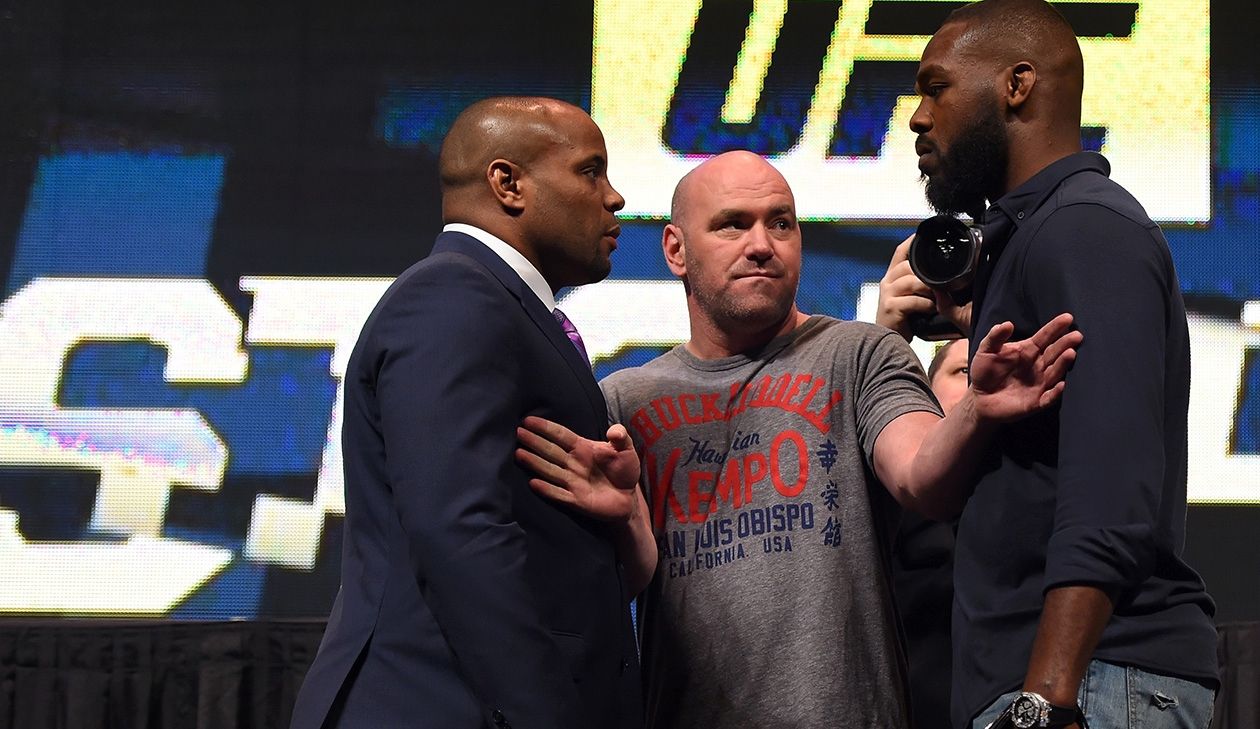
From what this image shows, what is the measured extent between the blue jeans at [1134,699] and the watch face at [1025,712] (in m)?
0.07

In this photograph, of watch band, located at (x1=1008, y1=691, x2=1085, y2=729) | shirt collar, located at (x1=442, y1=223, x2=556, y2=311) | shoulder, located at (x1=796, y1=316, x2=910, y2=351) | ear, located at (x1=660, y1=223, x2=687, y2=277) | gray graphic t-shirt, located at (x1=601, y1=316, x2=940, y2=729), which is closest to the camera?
watch band, located at (x1=1008, y1=691, x2=1085, y2=729)

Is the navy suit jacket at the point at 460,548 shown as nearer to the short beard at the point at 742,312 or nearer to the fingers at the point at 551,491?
the fingers at the point at 551,491

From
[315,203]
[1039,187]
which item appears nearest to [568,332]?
[1039,187]

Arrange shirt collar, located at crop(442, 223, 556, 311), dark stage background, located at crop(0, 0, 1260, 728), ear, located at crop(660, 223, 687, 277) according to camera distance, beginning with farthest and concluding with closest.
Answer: dark stage background, located at crop(0, 0, 1260, 728) < ear, located at crop(660, 223, 687, 277) < shirt collar, located at crop(442, 223, 556, 311)

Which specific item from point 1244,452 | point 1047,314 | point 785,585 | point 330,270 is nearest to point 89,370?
point 330,270

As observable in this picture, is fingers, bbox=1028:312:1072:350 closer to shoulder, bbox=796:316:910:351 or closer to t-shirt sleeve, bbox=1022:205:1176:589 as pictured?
t-shirt sleeve, bbox=1022:205:1176:589

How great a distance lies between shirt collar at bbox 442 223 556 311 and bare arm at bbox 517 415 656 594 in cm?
21

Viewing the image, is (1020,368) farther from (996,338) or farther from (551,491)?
(551,491)

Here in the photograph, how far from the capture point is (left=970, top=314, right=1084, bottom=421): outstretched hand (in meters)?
1.53

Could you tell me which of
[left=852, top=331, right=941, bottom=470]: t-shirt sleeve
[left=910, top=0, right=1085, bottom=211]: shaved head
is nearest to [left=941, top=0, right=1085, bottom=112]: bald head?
[left=910, top=0, right=1085, bottom=211]: shaved head

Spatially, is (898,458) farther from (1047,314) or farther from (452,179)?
(452,179)

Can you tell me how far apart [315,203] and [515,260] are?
5.84 feet

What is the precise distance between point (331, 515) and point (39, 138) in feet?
4.02

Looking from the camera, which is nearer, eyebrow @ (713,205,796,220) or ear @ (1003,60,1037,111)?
ear @ (1003,60,1037,111)
